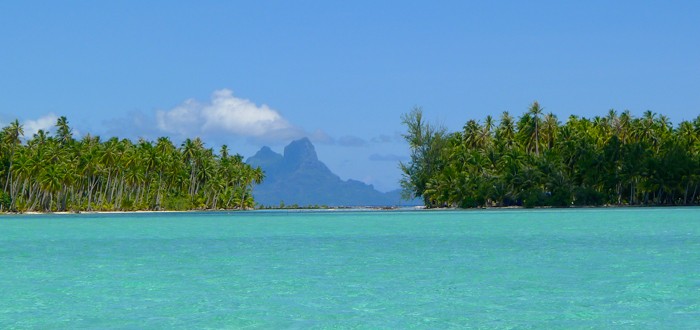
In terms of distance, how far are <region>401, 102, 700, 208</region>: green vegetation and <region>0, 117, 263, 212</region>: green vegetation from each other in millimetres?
43630

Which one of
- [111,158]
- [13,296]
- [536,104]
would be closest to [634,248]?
[13,296]

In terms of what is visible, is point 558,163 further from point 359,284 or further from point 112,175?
point 359,284

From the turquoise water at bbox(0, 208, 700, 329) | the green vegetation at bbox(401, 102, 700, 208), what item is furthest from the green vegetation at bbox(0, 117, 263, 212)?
the turquoise water at bbox(0, 208, 700, 329)

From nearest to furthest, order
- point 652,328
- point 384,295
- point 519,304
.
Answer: point 652,328 < point 519,304 < point 384,295

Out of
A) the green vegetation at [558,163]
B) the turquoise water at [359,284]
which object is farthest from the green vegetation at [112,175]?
the turquoise water at [359,284]

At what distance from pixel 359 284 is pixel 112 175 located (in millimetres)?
132930

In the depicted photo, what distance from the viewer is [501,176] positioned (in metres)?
140

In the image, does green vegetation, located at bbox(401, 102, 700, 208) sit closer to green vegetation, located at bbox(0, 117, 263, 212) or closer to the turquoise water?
green vegetation, located at bbox(0, 117, 263, 212)

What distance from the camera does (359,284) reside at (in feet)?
107

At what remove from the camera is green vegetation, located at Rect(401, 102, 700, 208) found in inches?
5364

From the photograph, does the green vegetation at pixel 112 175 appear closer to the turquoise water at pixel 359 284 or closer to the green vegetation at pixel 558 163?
the green vegetation at pixel 558 163

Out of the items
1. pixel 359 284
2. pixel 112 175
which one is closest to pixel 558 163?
pixel 112 175

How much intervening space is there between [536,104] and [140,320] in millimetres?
131477

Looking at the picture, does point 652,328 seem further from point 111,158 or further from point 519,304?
point 111,158
